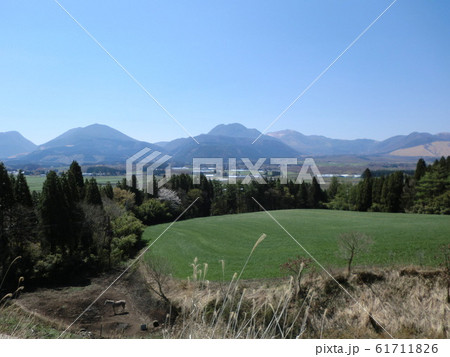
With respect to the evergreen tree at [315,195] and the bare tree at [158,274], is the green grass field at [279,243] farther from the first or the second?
the evergreen tree at [315,195]

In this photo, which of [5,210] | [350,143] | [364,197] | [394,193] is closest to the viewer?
[5,210]

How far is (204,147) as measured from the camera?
10.2m

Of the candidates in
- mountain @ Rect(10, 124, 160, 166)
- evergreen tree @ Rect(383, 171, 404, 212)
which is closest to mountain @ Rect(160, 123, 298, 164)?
mountain @ Rect(10, 124, 160, 166)

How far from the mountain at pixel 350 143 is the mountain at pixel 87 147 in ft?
13.3

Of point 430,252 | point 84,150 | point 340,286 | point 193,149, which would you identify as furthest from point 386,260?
point 84,150

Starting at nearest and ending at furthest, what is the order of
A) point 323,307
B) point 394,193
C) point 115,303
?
1. point 323,307
2. point 115,303
3. point 394,193

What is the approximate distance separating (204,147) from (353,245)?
6.02 metres

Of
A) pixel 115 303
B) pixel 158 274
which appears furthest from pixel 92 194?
pixel 115 303

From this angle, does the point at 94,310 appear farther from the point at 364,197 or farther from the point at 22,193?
the point at 364,197

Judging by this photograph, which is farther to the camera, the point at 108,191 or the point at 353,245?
the point at 108,191

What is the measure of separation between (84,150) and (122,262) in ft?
9.96

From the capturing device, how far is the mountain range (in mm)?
5586

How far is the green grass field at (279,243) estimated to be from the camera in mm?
6207

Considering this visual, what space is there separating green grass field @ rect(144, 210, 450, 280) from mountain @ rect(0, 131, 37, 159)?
3.69 metres
